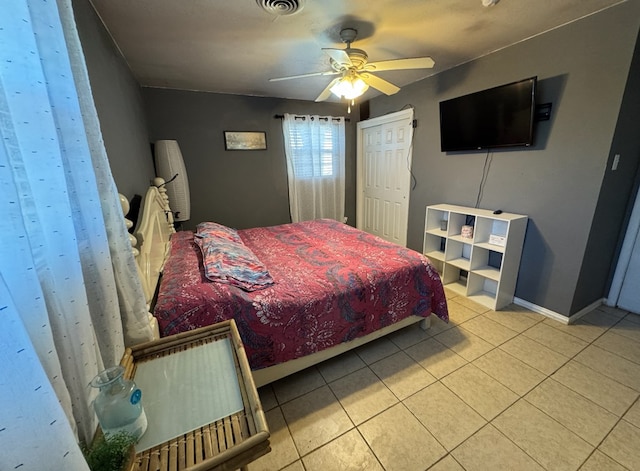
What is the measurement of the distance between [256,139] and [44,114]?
3.32 metres

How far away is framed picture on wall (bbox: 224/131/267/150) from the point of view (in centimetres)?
360

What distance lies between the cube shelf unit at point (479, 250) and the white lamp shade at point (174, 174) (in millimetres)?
2994

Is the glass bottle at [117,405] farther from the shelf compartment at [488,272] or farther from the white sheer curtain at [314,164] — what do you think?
the white sheer curtain at [314,164]

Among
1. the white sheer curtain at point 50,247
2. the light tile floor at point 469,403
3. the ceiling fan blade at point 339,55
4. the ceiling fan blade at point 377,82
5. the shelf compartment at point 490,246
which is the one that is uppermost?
the ceiling fan blade at point 339,55

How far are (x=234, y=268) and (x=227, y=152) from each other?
246 centimetres

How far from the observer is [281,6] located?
1618mm

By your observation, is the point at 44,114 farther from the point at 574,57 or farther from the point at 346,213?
the point at 346,213

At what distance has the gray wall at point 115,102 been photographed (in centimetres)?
147

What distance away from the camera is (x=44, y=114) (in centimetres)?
62

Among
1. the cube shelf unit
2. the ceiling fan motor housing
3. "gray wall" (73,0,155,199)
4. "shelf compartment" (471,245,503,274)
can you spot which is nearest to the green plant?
"gray wall" (73,0,155,199)

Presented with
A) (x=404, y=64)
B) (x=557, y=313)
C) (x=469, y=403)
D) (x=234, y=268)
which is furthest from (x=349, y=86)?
(x=557, y=313)

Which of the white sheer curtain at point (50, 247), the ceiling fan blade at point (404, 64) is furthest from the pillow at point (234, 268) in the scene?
the ceiling fan blade at point (404, 64)

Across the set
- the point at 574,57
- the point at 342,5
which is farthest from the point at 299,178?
the point at 574,57

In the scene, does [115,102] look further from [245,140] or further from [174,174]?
[245,140]
